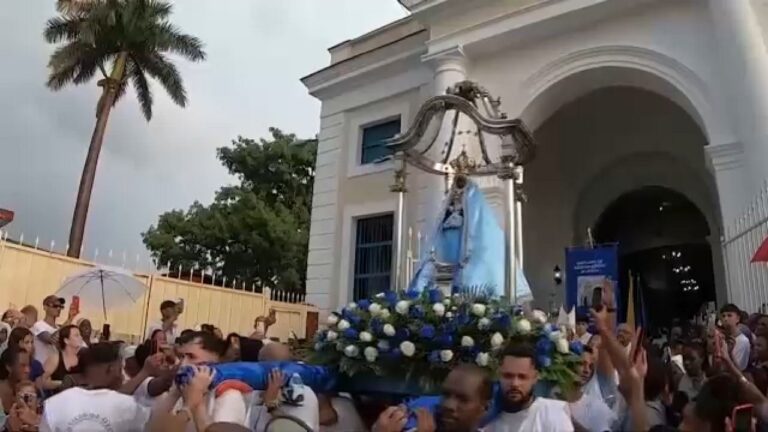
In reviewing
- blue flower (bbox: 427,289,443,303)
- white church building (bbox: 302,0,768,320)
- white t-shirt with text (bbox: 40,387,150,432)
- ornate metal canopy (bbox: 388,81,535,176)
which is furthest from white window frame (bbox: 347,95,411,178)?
white t-shirt with text (bbox: 40,387,150,432)

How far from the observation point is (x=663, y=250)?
54.4ft

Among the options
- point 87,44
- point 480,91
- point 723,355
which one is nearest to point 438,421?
point 723,355

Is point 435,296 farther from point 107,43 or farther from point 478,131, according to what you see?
point 107,43

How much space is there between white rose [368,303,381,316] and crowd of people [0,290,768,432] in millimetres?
535

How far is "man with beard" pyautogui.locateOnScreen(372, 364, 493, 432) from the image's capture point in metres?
2.41

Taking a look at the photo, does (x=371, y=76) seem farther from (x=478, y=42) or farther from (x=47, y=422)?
(x=47, y=422)

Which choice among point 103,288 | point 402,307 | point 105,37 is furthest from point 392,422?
point 105,37

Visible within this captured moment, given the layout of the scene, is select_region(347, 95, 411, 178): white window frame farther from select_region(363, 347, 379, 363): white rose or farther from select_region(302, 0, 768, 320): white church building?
select_region(363, 347, 379, 363): white rose

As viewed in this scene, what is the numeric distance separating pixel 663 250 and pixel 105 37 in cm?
1821

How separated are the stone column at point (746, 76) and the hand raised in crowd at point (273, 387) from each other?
311 inches

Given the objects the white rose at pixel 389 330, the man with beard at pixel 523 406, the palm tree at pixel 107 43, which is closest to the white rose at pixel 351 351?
the white rose at pixel 389 330

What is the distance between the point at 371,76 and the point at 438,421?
12.7 meters

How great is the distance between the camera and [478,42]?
39.7ft

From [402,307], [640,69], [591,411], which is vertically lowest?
[591,411]
